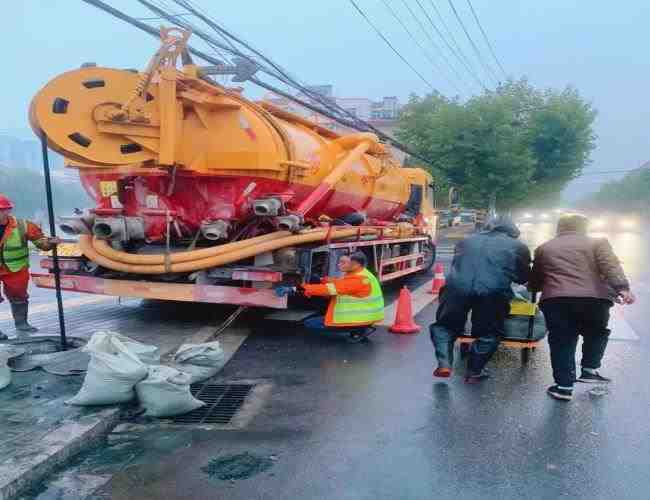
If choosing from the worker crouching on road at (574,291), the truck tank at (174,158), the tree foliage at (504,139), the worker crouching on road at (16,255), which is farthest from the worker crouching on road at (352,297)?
the tree foliage at (504,139)

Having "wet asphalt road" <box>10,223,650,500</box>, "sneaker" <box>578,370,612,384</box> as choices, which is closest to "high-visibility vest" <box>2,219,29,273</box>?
"wet asphalt road" <box>10,223,650,500</box>

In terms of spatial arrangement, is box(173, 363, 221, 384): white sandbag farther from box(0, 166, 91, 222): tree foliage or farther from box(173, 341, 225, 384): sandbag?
box(0, 166, 91, 222): tree foliage

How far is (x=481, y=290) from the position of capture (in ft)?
16.1

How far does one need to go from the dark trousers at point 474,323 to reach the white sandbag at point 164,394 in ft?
7.35

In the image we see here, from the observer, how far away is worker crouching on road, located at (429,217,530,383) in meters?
4.91

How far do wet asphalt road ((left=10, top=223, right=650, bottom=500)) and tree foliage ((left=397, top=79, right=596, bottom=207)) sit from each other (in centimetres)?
1801

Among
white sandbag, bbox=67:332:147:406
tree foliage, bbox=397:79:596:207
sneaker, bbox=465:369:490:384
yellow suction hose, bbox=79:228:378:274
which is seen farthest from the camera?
tree foliage, bbox=397:79:596:207

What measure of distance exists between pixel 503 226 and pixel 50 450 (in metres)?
3.86

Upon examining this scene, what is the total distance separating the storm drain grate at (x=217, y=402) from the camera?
4.26 meters

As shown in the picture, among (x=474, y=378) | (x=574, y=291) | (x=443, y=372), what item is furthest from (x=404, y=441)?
(x=574, y=291)

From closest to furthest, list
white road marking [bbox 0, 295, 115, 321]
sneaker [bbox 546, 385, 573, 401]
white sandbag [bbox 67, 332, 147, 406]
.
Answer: white sandbag [bbox 67, 332, 147, 406] < sneaker [bbox 546, 385, 573, 401] < white road marking [bbox 0, 295, 115, 321]

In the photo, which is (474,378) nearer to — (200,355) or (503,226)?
(503,226)

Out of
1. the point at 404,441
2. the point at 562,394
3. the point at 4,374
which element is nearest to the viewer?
the point at 404,441

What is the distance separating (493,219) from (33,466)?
13.0 feet
